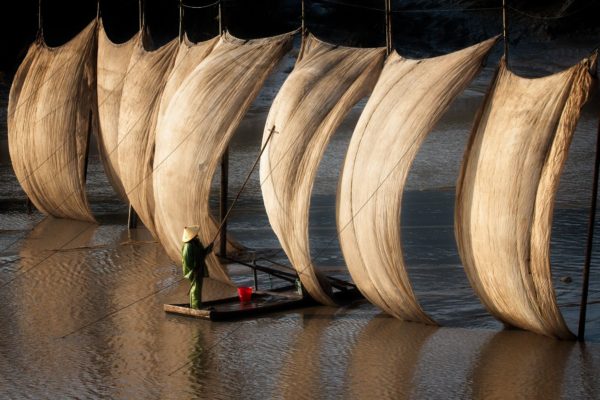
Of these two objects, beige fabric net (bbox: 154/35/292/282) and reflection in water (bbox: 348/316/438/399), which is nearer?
reflection in water (bbox: 348/316/438/399)

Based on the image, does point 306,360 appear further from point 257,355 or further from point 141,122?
point 141,122

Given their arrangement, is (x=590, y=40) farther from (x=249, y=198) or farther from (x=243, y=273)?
(x=243, y=273)

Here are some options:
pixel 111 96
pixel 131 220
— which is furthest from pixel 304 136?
pixel 131 220

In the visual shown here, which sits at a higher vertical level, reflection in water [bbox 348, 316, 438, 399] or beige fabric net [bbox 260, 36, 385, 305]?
beige fabric net [bbox 260, 36, 385, 305]

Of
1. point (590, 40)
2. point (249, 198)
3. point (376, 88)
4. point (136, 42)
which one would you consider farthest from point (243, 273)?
point (590, 40)

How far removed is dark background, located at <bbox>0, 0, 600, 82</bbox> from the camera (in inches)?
1538

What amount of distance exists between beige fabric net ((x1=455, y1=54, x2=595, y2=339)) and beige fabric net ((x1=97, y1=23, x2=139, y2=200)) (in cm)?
819

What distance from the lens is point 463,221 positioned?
14.0 metres

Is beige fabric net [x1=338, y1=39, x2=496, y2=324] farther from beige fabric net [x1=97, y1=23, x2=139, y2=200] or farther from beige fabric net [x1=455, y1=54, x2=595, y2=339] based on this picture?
beige fabric net [x1=97, y1=23, x2=139, y2=200]

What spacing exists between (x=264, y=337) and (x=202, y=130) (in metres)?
3.47

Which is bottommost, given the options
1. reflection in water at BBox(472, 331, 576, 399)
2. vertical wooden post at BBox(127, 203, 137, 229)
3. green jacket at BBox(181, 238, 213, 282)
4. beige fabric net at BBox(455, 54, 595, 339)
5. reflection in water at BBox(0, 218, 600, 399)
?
vertical wooden post at BBox(127, 203, 137, 229)

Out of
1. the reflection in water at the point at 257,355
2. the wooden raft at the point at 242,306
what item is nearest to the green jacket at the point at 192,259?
the wooden raft at the point at 242,306

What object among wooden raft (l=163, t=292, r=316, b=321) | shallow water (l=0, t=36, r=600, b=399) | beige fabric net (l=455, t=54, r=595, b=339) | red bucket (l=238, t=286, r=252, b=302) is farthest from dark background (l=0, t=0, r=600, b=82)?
beige fabric net (l=455, t=54, r=595, b=339)

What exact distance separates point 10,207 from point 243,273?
9.06m
